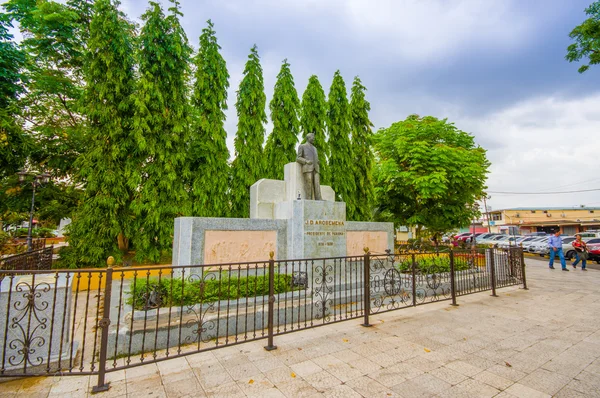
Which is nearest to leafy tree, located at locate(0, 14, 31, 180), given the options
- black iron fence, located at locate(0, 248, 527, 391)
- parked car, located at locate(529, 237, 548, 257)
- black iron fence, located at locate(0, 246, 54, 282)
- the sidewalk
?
black iron fence, located at locate(0, 246, 54, 282)

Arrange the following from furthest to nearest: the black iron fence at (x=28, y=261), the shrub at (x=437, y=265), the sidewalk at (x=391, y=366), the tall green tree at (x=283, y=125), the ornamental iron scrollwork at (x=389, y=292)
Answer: the tall green tree at (x=283, y=125) → the shrub at (x=437, y=265) → the ornamental iron scrollwork at (x=389, y=292) → the black iron fence at (x=28, y=261) → the sidewalk at (x=391, y=366)

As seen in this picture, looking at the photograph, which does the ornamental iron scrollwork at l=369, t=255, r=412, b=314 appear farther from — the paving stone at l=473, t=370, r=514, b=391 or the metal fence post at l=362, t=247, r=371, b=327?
the paving stone at l=473, t=370, r=514, b=391

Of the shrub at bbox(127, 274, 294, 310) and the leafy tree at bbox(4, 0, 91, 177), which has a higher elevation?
the leafy tree at bbox(4, 0, 91, 177)

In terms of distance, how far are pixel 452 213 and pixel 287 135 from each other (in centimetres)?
1062

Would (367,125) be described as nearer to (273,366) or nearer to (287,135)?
(287,135)

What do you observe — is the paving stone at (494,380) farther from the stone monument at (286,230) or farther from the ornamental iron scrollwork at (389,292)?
the stone monument at (286,230)

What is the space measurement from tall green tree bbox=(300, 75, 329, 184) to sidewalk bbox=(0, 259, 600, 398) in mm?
10479

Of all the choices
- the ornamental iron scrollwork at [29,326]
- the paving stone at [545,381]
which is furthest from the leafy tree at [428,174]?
the ornamental iron scrollwork at [29,326]

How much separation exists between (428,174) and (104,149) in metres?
15.6

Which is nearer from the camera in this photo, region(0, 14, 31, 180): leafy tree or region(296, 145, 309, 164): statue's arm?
region(296, 145, 309, 164): statue's arm

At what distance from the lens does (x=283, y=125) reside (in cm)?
1398

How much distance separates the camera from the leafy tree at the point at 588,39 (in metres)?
13.2

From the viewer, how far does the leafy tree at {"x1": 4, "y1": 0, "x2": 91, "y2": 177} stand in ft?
38.1

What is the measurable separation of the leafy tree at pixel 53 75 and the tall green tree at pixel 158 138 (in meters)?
2.83
